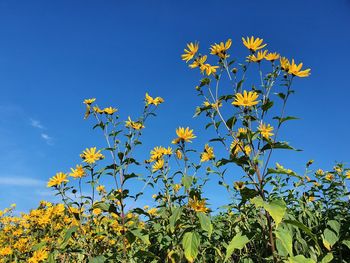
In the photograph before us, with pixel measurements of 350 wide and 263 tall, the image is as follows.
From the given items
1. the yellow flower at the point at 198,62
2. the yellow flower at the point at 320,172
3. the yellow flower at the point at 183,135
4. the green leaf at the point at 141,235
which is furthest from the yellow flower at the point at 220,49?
the yellow flower at the point at 320,172

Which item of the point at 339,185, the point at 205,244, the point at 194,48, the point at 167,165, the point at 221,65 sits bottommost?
the point at 205,244

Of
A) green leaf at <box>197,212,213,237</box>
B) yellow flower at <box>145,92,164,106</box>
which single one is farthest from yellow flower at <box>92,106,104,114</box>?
green leaf at <box>197,212,213,237</box>

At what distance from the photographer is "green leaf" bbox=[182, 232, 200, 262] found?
2.55 metres

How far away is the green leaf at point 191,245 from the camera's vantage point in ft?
8.38

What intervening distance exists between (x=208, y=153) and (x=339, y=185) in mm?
1832

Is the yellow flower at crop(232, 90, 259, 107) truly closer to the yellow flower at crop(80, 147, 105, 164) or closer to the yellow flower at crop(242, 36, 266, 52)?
the yellow flower at crop(242, 36, 266, 52)

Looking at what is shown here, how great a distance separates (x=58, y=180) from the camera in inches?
158

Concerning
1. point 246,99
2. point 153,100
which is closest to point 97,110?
point 153,100

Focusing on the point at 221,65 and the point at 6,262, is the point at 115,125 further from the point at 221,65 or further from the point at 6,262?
the point at 6,262

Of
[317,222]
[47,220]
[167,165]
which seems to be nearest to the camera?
[317,222]

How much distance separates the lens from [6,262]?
616cm

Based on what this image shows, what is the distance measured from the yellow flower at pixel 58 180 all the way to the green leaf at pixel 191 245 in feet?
6.43

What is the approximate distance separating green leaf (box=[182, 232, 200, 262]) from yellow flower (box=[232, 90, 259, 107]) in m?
1.08

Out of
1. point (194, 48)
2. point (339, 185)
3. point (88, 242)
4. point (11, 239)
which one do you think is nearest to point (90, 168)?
point (88, 242)
